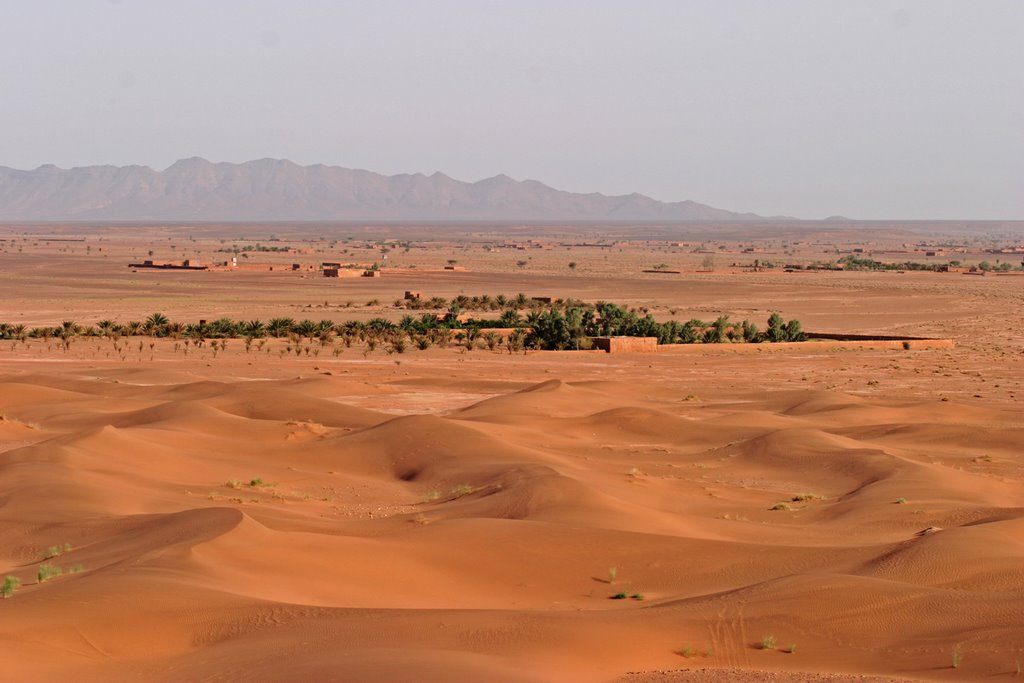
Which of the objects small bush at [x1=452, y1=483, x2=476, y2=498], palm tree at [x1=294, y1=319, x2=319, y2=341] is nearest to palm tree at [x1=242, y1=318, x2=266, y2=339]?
palm tree at [x1=294, y1=319, x2=319, y2=341]

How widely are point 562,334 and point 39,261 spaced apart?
7105 cm

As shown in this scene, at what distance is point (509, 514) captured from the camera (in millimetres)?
16938

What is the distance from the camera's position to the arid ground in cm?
1039

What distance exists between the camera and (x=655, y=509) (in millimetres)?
18234

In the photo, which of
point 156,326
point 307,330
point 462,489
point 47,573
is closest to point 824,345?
point 307,330

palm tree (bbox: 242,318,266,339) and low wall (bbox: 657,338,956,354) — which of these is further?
palm tree (bbox: 242,318,266,339)

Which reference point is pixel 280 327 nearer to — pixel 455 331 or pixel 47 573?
pixel 455 331

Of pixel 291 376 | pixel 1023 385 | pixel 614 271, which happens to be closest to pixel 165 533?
pixel 291 376

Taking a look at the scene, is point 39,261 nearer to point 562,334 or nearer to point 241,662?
point 562,334

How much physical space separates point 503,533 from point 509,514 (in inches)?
81.9

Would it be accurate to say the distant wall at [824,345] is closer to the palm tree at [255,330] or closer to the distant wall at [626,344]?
the distant wall at [626,344]

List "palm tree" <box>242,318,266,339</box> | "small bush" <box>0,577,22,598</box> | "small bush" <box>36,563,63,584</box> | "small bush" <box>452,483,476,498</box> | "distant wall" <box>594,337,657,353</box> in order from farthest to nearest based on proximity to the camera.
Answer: "palm tree" <box>242,318,266,339</box>, "distant wall" <box>594,337,657,353</box>, "small bush" <box>452,483,476,498</box>, "small bush" <box>36,563,63,584</box>, "small bush" <box>0,577,22,598</box>

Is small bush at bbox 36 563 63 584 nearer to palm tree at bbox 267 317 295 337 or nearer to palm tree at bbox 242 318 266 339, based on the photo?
palm tree at bbox 242 318 266 339

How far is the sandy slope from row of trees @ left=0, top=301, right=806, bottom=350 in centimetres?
1213
